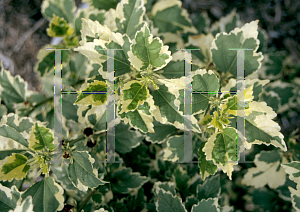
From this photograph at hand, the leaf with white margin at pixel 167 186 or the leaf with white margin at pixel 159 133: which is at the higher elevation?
the leaf with white margin at pixel 159 133

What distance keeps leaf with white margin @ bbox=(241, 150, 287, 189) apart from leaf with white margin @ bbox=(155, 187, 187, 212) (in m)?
0.67

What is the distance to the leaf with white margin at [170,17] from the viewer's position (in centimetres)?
161

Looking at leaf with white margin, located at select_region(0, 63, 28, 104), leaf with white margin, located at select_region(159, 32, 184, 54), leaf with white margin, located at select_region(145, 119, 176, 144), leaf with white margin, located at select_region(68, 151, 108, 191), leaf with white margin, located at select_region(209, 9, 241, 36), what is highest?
leaf with white margin, located at select_region(209, 9, 241, 36)

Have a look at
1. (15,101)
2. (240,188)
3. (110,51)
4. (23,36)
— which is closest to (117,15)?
(110,51)

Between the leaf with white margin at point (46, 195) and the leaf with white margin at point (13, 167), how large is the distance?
0.33 feet

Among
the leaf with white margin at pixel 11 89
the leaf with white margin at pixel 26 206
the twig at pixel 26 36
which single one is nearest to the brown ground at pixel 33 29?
the twig at pixel 26 36

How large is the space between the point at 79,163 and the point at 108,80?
39 centimetres

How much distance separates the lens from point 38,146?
3.52 ft

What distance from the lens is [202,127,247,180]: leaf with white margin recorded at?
984 millimetres

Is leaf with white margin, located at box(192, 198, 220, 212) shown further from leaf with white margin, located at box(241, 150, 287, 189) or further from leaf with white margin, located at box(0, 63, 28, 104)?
leaf with white margin, located at box(0, 63, 28, 104)

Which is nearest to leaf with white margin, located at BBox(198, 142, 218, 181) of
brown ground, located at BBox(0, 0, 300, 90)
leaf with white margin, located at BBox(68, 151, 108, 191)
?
leaf with white margin, located at BBox(68, 151, 108, 191)

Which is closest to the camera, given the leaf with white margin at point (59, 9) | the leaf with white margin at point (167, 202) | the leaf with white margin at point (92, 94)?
the leaf with white margin at point (92, 94)

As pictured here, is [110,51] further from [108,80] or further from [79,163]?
[79,163]

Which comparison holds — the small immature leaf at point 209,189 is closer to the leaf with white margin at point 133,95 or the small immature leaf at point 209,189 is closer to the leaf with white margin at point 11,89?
the leaf with white margin at point 133,95
